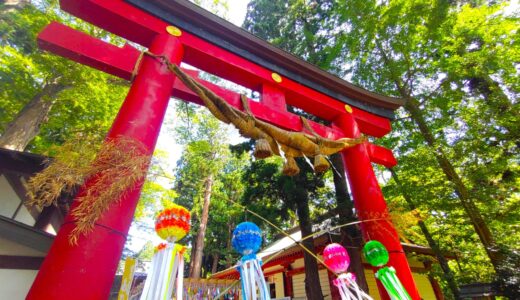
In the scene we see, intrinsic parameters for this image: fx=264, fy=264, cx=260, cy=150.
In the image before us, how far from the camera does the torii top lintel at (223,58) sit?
3.10m

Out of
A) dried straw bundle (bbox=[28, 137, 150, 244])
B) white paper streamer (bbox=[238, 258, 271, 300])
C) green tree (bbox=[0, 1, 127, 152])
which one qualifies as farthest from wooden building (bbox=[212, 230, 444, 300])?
green tree (bbox=[0, 1, 127, 152])

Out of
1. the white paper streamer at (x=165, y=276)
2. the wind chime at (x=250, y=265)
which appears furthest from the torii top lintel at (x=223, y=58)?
the white paper streamer at (x=165, y=276)

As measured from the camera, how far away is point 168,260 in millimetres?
1932

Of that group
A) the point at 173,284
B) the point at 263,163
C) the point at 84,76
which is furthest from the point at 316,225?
the point at 84,76

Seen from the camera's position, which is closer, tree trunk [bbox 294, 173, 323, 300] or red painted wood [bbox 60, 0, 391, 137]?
red painted wood [bbox 60, 0, 391, 137]

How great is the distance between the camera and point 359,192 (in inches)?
164

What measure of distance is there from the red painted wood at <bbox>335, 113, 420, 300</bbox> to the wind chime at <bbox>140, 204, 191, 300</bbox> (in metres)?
2.17

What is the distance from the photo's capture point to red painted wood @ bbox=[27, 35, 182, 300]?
5.92ft

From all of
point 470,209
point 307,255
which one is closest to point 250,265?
point 307,255

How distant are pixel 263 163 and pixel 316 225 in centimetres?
274

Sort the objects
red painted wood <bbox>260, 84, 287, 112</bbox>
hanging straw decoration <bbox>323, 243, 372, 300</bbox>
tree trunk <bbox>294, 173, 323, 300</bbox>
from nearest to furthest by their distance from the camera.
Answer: hanging straw decoration <bbox>323, 243, 372, 300</bbox>, red painted wood <bbox>260, 84, 287, 112</bbox>, tree trunk <bbox>294, 173, 323, 300</bbox>

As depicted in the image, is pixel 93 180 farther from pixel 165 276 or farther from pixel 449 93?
pixel 449 93

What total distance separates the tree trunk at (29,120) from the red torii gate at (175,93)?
4.70 m

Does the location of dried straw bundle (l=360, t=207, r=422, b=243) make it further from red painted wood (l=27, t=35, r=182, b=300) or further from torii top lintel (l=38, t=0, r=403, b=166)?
red painted wood (l=27, t=35, r=182, b=300)
